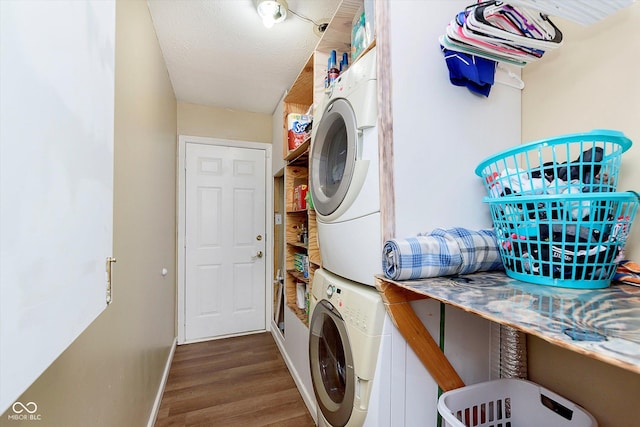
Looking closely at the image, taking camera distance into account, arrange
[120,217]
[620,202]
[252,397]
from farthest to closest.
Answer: [252,397] → [120,217] → [620,202]

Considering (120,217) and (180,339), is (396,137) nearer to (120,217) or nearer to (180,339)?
(120,217)

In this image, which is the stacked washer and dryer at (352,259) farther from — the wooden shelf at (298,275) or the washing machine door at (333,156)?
the wooden shelf at (298,275)

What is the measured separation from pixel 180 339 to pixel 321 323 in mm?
2210

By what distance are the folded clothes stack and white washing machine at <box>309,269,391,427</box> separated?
0.69 m

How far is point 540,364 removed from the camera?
1052 millimetres

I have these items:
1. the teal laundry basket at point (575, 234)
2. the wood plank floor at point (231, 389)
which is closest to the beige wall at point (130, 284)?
the wood plank floor at point (231, 389)

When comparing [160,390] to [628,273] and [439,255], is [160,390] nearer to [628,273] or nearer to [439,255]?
[439,255]

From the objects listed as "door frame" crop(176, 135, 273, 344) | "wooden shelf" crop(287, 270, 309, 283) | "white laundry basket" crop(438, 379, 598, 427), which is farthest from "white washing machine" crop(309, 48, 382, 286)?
"door frame" crop(176, 135, 273, 344)

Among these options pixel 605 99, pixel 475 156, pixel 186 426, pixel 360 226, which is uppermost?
pixel 605 99

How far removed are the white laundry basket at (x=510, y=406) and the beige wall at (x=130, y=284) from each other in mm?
1128

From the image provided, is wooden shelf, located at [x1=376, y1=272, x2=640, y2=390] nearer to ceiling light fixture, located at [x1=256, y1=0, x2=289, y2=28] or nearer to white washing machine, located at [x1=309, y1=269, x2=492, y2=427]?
white washing machine, located at [x1=309, y1=269, x2=492, y2=427]

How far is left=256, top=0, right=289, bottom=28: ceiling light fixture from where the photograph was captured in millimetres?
1524

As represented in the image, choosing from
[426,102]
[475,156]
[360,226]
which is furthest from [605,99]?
[360,226]

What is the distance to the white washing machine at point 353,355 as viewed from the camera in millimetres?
976
